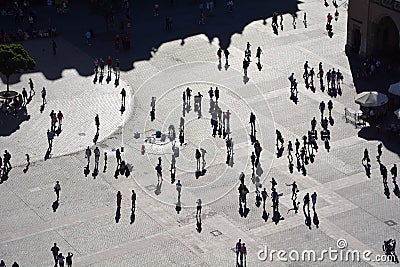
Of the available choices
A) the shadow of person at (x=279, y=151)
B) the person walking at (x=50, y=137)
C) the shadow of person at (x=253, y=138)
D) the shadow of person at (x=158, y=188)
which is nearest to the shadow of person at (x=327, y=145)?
the shadow of person at (x=279, y=151)

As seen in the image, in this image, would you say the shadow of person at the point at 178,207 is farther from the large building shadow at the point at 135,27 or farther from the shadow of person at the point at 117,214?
the large building shadow at the point at 135,27

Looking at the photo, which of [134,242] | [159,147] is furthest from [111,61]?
[134,242]

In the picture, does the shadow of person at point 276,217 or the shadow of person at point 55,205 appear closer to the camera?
the shadow of person at point 276,217

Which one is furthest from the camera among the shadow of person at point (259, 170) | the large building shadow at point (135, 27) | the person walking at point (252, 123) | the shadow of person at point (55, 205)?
the large building shadow at point (135, 27)

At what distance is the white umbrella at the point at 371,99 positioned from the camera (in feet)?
253

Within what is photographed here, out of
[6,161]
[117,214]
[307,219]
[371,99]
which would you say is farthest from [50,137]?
[371,99]

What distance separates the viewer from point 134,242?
204 ft

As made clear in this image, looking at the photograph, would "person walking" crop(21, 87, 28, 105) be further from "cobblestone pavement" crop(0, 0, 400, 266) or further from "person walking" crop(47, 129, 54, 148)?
"person walking" crop(47, 129, 54, 148)

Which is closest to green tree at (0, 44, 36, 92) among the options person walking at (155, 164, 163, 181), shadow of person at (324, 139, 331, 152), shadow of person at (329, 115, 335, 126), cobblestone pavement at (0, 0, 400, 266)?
cobblestone pavement at (0, 0, 400, 266)

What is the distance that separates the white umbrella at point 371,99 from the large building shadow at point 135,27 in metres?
19.8

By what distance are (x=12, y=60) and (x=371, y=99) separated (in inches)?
1055

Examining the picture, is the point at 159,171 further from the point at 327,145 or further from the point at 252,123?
the point at 327,145

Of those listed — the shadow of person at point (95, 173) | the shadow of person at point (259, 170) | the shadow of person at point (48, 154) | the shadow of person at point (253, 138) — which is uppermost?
the shadow of person at point (95, 173)

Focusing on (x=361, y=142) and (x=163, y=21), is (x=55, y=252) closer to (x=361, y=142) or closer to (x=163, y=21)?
(x=361, y=142)
